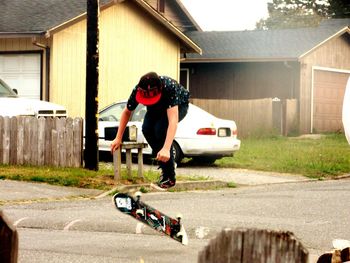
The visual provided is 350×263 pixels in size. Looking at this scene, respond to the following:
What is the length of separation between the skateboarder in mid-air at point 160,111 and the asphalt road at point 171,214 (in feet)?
2.76

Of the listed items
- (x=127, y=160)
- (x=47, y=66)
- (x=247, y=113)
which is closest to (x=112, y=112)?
(x=47, y=66)

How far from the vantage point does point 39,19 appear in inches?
1011

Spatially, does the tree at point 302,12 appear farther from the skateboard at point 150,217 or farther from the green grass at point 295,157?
the skateboard at point 150,217

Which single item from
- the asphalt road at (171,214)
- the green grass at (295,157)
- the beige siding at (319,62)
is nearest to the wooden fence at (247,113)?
the green grass at (295,157)

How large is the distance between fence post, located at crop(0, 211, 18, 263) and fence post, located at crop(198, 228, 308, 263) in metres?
0.49

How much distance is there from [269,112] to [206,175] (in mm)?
14947

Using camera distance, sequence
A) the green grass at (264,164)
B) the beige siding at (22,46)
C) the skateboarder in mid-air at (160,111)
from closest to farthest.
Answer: the skateboarder in mid-air at (160,111)
the green grass at (264,164)
the beige siding at (22,46)

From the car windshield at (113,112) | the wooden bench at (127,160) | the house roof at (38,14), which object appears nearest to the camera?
the wooden bench at (127,160)

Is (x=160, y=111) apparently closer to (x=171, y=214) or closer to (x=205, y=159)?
(x=171, y=214)

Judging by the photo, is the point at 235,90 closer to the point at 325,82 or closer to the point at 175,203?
the point at 325,82

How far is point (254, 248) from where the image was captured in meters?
2.21

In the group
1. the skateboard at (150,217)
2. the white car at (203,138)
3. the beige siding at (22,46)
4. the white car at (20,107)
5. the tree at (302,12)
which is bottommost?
the skateboard at (150,217)

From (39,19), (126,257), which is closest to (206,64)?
(39,19)

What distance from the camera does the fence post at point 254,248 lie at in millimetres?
2184
